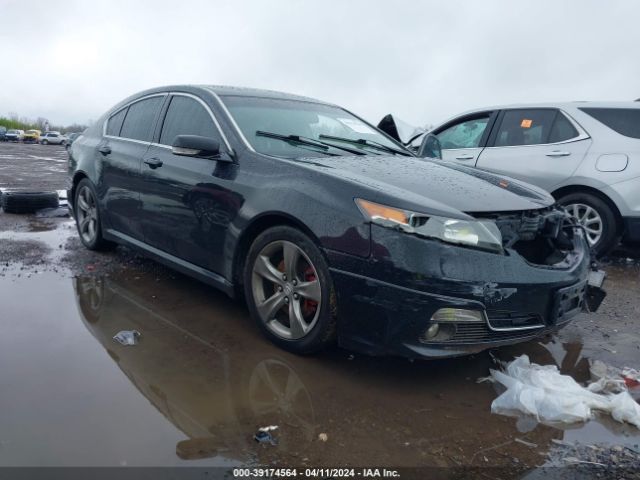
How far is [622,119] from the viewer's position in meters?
5.83

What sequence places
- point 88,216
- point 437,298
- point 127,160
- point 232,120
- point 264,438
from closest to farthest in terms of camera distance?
point 264,438 → point 437,298 → point 232,120 → point 127,160 → point 88,216

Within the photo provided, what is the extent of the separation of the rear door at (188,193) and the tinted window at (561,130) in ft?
13.8

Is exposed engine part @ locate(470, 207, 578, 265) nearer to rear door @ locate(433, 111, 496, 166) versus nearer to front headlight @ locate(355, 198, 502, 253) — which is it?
front headlight @ locate(355, 198, 502, 253)

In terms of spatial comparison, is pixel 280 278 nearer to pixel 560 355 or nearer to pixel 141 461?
pixel 141 461

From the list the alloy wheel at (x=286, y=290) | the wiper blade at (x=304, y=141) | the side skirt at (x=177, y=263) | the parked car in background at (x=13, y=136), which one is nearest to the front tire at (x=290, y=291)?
the alloy wheel at (x=286, y=290)

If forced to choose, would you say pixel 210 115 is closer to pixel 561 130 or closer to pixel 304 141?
pixel 304 141

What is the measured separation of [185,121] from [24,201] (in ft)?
14.0

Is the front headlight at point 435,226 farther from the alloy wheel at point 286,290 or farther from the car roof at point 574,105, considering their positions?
the car roof at point 574,105

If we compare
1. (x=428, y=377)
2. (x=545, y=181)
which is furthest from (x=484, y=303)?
(x=545, y=181)

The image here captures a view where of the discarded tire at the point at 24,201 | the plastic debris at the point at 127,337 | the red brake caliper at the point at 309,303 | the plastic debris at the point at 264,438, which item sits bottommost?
the plastic debris at the point at 127,337

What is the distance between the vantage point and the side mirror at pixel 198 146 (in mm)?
3449

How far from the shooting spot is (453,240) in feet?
8.80

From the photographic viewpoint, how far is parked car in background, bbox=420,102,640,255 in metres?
5.68

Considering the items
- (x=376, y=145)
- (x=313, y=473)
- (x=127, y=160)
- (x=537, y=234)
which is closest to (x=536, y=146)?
(x=376, y=145)
